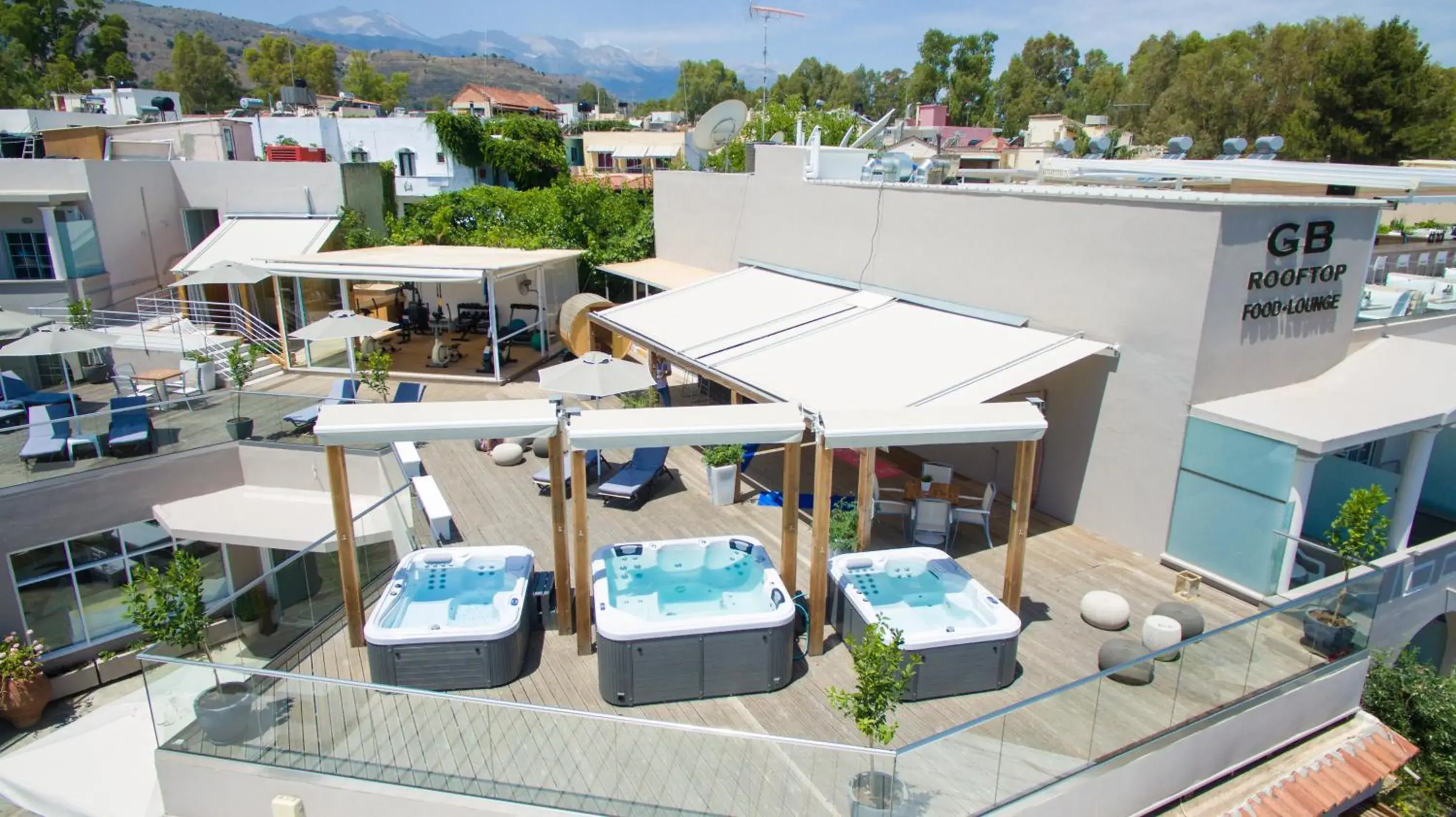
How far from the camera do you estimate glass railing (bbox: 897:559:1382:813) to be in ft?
22.3

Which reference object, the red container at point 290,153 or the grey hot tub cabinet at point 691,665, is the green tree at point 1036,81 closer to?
the red container at point 290,153

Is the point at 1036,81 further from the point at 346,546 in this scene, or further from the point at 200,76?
the point at 346,546

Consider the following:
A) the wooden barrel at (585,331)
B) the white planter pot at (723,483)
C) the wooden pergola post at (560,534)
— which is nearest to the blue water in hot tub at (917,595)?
the wooden pergola post at (560,534)

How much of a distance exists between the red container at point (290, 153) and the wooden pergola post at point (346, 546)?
27.0 meters

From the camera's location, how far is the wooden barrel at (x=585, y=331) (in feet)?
63.3

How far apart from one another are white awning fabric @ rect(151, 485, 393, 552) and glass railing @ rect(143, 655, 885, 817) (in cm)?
716

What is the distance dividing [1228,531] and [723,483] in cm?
717

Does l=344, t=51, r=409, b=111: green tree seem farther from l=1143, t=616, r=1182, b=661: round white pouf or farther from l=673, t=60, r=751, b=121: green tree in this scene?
l=1143, t=616, r=1182, b=661: round white pouf

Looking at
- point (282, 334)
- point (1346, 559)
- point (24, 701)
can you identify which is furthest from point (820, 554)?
point (282, 334)

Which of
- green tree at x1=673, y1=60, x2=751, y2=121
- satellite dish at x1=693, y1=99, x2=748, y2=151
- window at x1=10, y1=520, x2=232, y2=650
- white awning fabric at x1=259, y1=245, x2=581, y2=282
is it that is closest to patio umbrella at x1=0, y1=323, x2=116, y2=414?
window at x1=10, y1=520, x2=232, y2=650

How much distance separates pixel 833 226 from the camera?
16.9 meters

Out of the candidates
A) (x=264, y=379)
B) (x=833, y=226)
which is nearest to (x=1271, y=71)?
(x=833, y=226)

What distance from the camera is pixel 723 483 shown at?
13172 millimetres

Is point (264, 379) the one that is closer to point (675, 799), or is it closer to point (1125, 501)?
point (675, 799)
